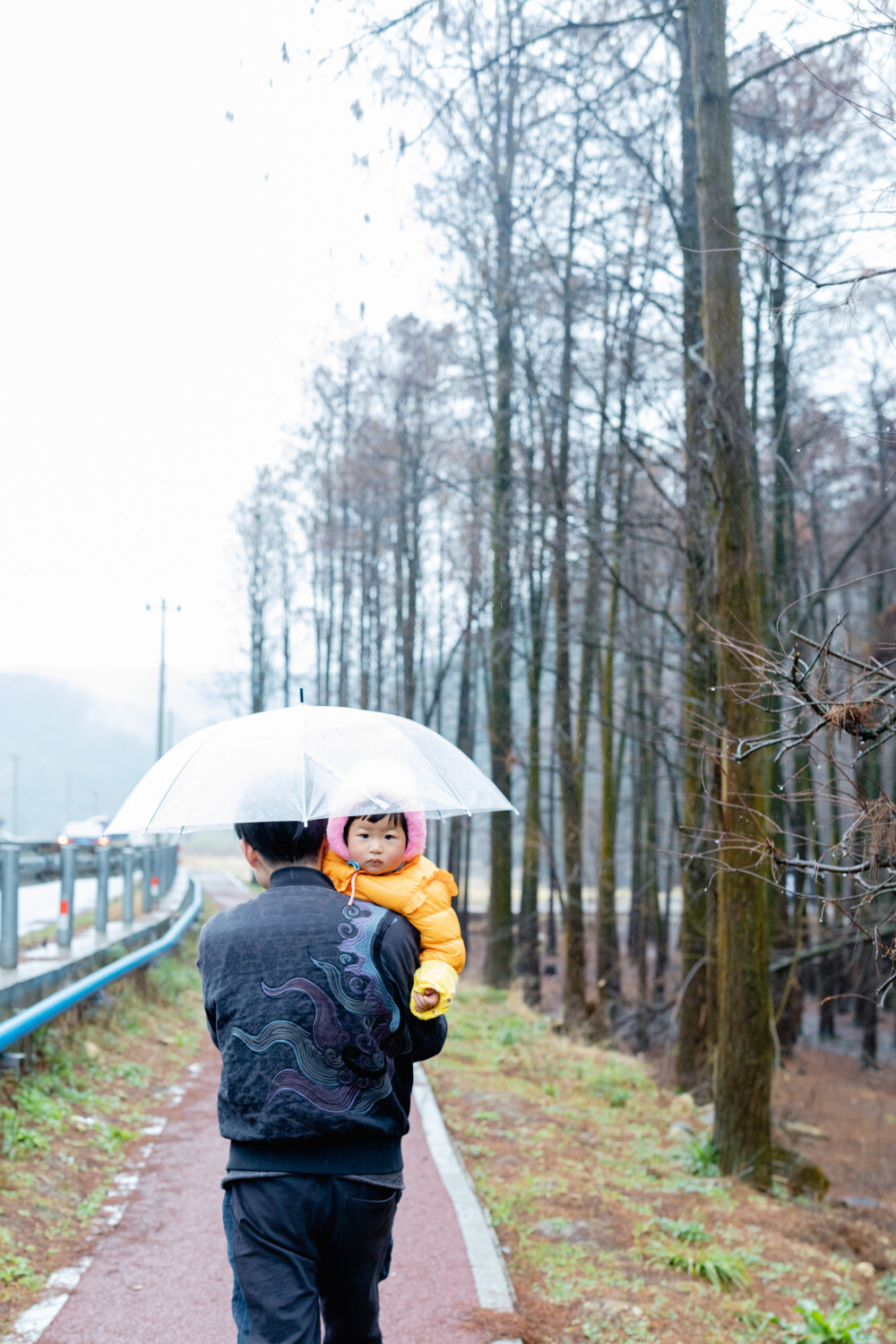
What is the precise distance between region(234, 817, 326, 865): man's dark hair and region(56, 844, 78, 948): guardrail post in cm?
699

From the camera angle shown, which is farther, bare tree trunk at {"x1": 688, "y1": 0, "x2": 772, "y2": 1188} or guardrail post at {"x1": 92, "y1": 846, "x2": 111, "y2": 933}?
guardrail post at {"x1": 92, "y1": 846, "x2": 111, "y2": 933}

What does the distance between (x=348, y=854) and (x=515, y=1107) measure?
748cm

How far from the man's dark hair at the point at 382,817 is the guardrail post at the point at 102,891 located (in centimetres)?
888

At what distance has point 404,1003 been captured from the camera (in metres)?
2.69

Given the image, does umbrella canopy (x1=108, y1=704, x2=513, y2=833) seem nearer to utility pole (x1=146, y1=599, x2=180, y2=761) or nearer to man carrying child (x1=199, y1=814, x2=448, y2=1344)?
man carrying child (x1=199, y1=814, x2=448, y2=1344)

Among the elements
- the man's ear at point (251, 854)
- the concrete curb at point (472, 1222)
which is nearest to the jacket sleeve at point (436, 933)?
the man's ear at point (251, 854)

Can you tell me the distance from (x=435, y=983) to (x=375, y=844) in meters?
0.38

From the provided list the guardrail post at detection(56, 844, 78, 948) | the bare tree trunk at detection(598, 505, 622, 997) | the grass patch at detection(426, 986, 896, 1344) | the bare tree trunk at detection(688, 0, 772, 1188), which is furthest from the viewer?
the bare tree trunk at detection(598, 505, 622, 997)

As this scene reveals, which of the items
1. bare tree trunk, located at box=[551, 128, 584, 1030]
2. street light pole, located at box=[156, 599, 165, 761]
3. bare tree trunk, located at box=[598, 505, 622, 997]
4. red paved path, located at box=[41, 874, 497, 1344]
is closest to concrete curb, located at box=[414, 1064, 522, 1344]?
red paved path, located at box=[41, 874, 497, 1344]

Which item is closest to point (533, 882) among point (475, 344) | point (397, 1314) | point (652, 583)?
point (652, 583)

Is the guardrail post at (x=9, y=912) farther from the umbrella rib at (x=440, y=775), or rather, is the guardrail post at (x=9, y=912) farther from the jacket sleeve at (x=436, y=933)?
the jacket sleeve at (x=436, y=933)

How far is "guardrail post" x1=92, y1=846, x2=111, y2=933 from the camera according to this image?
11.0 meters

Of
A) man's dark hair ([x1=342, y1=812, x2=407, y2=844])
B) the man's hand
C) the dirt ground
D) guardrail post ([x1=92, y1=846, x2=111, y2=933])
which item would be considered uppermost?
man's dark hair ([x1=342, y1=812, x2=407, y2=844])

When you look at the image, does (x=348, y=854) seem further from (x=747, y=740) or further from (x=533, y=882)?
(x=533, y=882)
